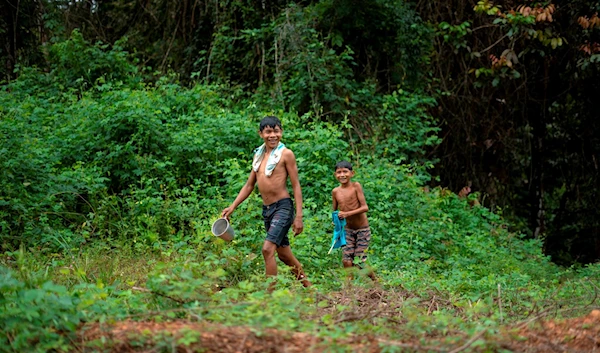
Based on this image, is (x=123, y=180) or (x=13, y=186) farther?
(x=123, y=180)

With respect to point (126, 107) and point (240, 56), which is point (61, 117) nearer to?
point (126, 107)

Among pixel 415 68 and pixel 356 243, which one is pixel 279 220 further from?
pixel 415 68

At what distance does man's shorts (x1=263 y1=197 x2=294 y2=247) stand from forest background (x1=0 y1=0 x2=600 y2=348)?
0.66 meters

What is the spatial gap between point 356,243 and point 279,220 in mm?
1517

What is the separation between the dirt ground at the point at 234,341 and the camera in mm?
4230

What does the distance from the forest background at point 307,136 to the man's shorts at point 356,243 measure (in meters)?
0.32

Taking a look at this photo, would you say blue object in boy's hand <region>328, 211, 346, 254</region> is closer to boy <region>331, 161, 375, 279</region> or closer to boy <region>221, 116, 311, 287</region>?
boy <region>331, 161, 375, 279</region>

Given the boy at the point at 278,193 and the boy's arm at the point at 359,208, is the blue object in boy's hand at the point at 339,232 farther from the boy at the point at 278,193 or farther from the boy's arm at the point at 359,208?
the boy at the point at 278,193

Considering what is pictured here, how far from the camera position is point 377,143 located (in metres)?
12.5

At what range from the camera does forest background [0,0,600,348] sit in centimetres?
855

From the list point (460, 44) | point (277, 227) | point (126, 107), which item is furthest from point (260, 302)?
point (460, 44)

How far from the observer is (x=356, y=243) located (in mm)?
8305

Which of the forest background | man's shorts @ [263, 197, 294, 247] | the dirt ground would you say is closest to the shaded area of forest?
the forest background

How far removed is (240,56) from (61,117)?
3797 mm
